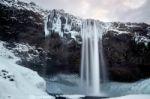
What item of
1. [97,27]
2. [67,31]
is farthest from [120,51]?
[67,31]

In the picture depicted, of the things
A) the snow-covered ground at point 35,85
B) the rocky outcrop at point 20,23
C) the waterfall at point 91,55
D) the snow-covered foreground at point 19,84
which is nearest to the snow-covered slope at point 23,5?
the rocky outcrop at point 20,23

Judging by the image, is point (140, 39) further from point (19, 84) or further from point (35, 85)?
point (19, 84)

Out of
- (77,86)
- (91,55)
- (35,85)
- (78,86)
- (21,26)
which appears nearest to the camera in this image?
(35,85)

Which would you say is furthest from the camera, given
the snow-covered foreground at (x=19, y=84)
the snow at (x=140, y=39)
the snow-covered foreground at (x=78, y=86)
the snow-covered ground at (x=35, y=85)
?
the snow at (x=140, y=39)

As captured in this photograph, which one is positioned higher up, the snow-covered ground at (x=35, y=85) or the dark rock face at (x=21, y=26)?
the dark rock face at (x=21, y=26)

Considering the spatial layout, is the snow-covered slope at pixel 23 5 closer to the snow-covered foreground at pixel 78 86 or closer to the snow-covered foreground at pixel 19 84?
the snow-covered foreground at pixel 78 86

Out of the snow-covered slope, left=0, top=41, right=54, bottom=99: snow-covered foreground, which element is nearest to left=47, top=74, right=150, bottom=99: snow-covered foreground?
the snow-covered slope

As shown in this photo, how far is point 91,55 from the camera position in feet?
142

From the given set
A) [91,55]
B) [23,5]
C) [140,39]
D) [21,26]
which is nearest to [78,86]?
[91,55]

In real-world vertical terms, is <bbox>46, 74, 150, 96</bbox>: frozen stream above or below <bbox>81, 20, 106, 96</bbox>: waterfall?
below

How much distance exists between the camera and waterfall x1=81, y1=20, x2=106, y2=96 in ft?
139

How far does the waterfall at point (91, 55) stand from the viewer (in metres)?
42.3

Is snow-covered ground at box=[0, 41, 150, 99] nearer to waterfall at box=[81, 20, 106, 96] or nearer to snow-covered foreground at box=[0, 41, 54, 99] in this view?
snow-covered foreground at box=[0, 41, 54, 99]

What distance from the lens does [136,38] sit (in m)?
43.4
